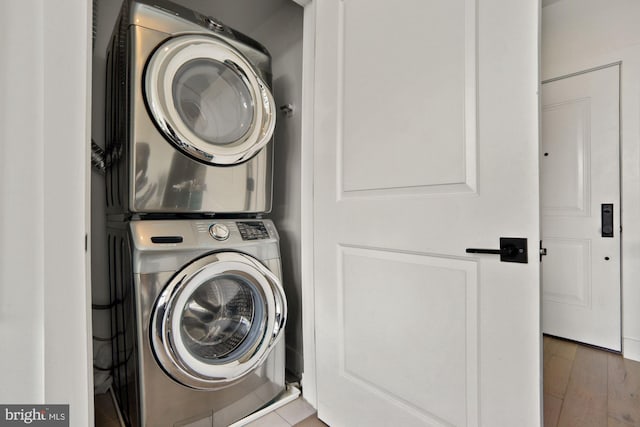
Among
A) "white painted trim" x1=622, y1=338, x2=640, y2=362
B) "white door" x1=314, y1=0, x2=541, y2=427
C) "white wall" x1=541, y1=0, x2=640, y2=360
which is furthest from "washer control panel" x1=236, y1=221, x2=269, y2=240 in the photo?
"white painted trim" x1=622, y1=338, x2=640, y2=362

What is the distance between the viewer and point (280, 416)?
52.4 inches

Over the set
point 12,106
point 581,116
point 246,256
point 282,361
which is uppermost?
point 581,116

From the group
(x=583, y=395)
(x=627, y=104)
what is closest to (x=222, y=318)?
(x=583, y=395)

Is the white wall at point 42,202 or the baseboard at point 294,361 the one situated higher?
the white wall at point 42,202

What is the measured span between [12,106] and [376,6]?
3.76 ft

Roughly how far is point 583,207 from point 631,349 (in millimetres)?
956

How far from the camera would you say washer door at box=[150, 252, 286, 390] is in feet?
3.37

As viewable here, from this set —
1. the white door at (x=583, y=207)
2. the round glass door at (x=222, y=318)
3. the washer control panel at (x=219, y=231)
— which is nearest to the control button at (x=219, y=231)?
the washer control panel at (x=219, y=231)

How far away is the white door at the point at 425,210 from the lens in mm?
793

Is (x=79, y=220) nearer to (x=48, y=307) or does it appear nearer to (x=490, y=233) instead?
(x=48, y=307)

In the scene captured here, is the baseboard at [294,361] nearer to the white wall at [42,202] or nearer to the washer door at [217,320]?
the washer door at [217,320]

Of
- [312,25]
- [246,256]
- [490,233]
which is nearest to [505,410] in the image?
[490,233]

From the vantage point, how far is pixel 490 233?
2.75ft

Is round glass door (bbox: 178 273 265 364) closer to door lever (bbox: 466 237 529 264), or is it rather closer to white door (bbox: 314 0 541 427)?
white door (bbox: 314 0 541 427)
